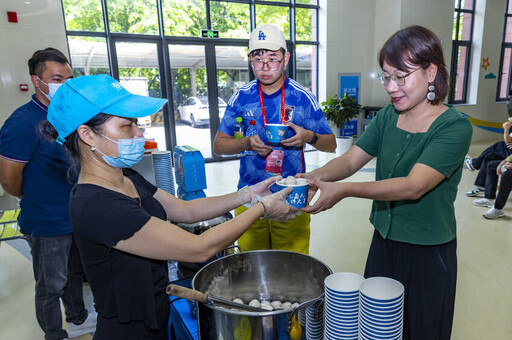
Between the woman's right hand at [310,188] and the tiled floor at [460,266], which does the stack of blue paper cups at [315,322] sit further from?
the tiled floor at [460,266]

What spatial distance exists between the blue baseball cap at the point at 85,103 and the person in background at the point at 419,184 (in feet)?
2.73

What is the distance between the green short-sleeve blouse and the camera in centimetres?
123

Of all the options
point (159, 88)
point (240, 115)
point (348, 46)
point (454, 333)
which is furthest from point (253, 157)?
point (348, 46)

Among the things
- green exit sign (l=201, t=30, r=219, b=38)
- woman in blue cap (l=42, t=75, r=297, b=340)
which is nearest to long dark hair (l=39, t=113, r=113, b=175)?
woman in blue cap (l=42, t=75, r=297, b=340)

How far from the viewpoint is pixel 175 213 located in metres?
1.54

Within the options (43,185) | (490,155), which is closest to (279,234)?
(43,185)

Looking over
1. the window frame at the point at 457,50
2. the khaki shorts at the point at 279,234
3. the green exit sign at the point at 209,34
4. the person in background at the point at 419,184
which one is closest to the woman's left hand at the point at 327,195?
the person in background at the point at 419,184

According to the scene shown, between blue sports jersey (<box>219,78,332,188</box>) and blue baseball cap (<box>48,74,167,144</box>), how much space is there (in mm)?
997

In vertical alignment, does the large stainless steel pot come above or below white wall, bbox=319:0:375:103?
below

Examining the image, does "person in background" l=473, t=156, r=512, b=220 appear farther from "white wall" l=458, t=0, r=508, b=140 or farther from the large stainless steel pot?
"white wall" l=458, t=0, r=508, b=140

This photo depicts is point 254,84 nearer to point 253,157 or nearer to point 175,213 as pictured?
point 253,157

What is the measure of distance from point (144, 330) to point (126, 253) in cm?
30

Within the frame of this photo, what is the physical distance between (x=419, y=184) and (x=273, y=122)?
994 millimetres

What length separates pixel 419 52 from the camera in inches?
48.2
